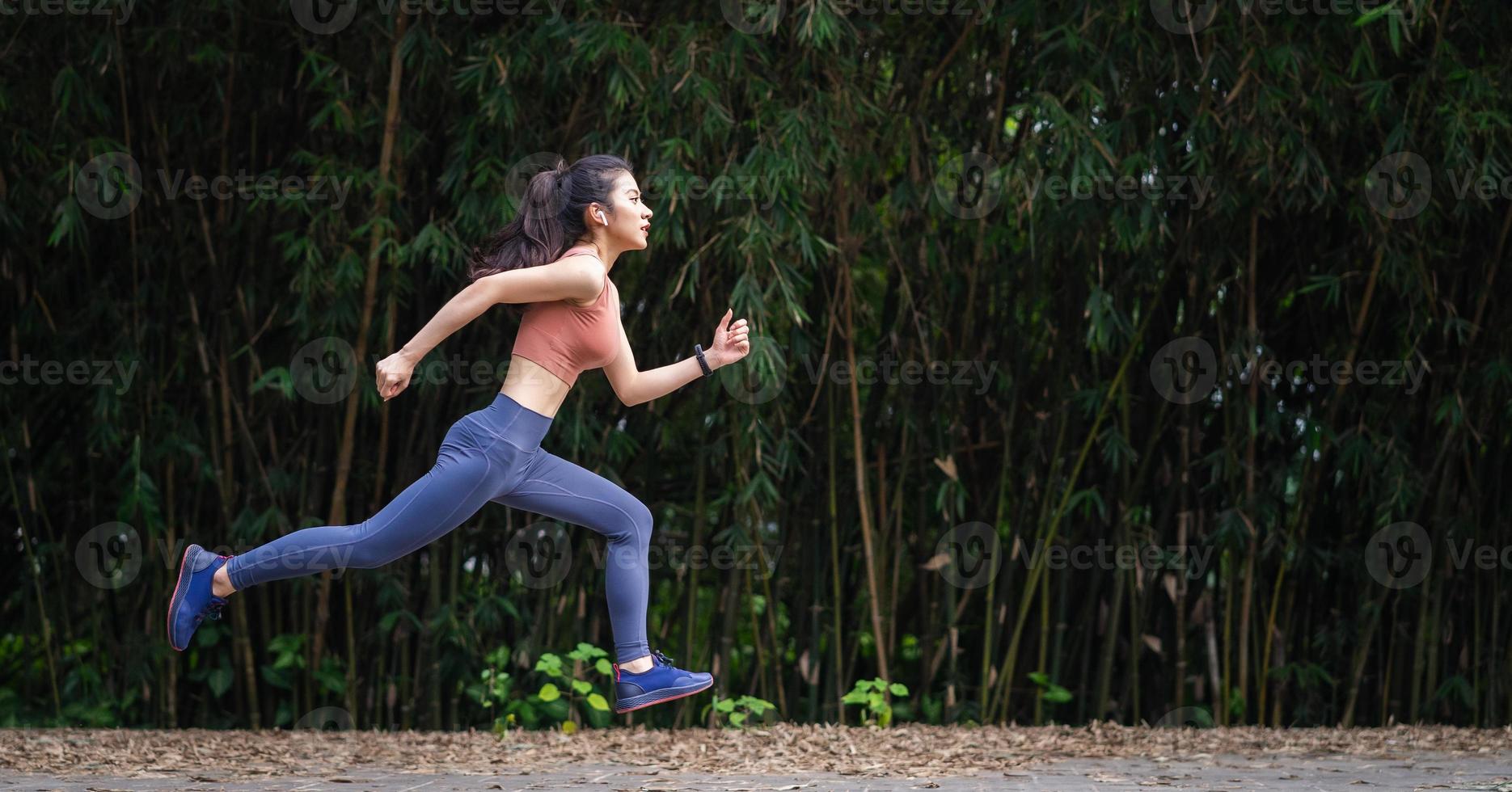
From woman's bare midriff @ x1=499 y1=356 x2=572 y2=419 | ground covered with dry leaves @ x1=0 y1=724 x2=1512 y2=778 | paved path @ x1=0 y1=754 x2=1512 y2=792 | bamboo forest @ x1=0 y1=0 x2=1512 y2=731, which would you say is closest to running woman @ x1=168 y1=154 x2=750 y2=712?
woman's bare midriff @ x1=499 y1=356 x2=572 y2=419

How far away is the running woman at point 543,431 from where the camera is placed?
2.68 m

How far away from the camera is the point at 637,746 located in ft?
14.3

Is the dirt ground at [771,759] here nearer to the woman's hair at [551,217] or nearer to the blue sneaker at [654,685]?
the blue sneaker at [654,685]

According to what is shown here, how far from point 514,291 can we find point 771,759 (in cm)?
187

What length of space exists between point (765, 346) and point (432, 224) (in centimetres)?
102

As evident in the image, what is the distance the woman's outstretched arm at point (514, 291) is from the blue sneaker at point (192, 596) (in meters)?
0.52

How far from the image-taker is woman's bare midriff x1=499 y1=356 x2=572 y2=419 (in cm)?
273

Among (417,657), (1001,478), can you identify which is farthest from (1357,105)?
(417,657)

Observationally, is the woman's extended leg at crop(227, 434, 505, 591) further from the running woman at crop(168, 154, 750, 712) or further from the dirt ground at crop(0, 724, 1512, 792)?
the dirt ground at crop(0, 724, 1512, 792)

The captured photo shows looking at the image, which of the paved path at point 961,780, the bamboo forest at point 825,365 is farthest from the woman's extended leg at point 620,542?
the bamboo forest at point 825,365

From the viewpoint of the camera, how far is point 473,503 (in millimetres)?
2693

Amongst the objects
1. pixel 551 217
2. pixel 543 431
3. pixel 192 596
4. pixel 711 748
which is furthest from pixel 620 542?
pixel 711 748

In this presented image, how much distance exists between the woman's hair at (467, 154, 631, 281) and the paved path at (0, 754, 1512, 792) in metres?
1.33

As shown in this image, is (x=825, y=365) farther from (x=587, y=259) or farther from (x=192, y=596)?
(x=192, y=596)
